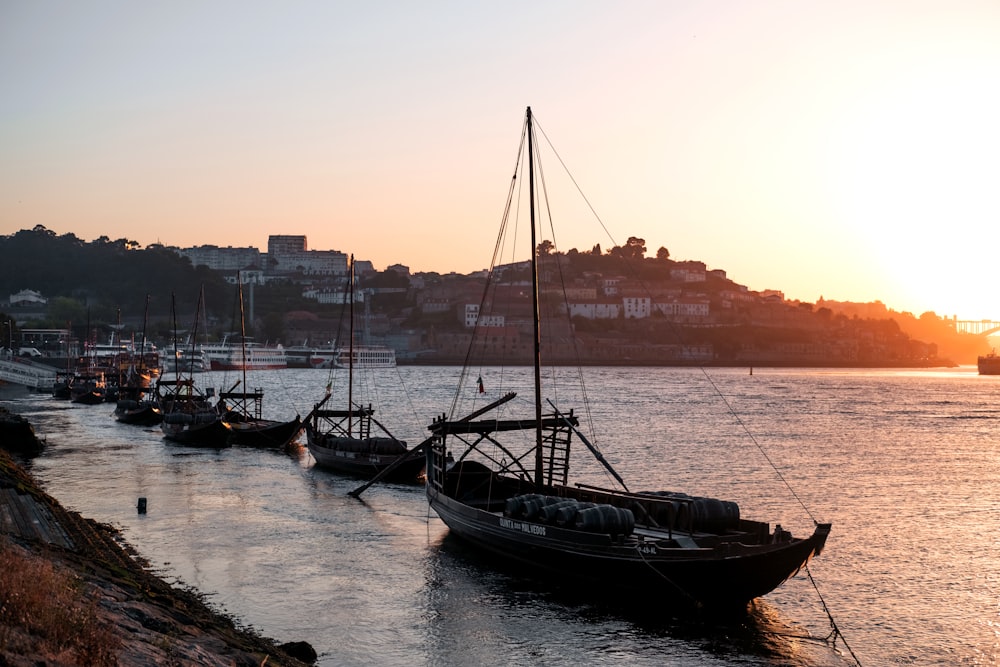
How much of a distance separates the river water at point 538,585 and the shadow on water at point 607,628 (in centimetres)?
5

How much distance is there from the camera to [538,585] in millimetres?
21484

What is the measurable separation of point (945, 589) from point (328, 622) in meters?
13.1

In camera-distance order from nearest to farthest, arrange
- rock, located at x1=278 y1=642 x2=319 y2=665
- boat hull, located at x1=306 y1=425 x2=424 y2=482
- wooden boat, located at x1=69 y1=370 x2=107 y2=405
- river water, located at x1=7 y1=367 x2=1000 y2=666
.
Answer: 1. rock, located at x1=278 y1=642 x2=319 y2=665
2. river water, located at x1=7 y1=367 x2=1000 y2=666
3. boat hull, located at x1=306 y1=425 x2=424 y2=482
4. wooden boat, located at x1=69 y1=370 x2=107 y2=405

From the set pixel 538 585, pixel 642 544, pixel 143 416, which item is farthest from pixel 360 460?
pixel 143 416

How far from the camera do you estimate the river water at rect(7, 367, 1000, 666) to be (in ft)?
57.6

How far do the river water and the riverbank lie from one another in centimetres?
166

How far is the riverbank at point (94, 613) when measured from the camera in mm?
9977

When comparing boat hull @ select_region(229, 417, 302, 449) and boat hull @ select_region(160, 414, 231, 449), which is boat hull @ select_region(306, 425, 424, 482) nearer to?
boat hull @ select_region(229, 417, 302, 449)

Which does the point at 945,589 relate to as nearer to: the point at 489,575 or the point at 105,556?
the point at 489,575

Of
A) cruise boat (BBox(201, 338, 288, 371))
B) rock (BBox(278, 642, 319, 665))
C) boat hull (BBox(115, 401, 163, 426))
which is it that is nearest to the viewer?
rock (BBox(278, 642, 319, 665))

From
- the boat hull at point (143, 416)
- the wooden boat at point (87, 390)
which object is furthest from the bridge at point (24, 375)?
the boat hull at point (143, 416)

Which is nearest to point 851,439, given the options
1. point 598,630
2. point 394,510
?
point 394,510

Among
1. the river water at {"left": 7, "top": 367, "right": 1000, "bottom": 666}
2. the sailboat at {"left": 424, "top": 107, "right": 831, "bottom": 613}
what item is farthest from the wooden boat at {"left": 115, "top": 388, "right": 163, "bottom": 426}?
the sailboat at {"left": 424, "top": 107, "right": 831, "bottom": 613}

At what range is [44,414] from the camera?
70.4 metres
